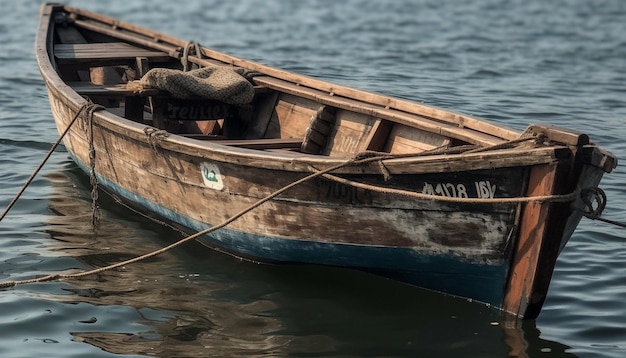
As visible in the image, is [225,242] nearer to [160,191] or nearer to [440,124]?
[160,191]

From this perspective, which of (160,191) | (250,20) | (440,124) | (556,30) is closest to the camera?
(440,124)

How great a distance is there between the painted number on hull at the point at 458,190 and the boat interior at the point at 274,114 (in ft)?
2.12

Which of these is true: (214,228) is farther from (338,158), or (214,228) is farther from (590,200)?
(590,200)

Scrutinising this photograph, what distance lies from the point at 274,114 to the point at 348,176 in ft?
9.68

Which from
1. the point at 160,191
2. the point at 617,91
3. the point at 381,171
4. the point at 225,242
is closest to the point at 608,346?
the point at 381,171

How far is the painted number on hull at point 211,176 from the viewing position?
7047mm

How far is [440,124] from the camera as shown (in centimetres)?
723

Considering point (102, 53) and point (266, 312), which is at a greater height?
point (102, 53)

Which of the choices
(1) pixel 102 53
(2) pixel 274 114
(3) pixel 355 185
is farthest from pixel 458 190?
(1) pixel 102 53

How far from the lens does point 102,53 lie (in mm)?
10906

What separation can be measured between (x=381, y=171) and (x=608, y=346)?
1875mm

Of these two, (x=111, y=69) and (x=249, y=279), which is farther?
(x=111, y=69)

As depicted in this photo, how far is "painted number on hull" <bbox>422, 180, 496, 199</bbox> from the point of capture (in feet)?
19.3

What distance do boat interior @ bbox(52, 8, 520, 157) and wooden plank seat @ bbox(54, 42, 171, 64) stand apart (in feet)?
0.04
